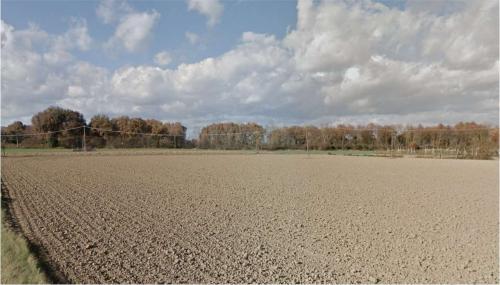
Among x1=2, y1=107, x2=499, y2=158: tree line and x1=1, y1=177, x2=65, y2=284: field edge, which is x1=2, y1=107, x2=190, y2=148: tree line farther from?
x1=1, y1=177, x2=65, y2=284: field edge

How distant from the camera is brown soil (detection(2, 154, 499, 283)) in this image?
346 centimetres

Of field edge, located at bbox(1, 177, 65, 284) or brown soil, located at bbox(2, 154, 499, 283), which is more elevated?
field edge, located at bbox(1, 177, 65, 284)

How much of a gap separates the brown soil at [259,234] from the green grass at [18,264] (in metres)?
0.21

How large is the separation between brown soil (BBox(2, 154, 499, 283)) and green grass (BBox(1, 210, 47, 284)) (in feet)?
0.68

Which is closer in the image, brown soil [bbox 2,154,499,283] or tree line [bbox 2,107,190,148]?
brown soil [bbox 2,154,499,283]

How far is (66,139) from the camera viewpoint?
35750 mm

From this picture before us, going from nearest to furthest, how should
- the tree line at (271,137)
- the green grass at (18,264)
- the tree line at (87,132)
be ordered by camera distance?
the green grass at (18,264) → the tree line at (271,137) → the tree line at (87,132)

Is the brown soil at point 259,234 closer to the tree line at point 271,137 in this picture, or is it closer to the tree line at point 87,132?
the tree line at point 271,137

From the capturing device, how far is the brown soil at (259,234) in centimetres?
346

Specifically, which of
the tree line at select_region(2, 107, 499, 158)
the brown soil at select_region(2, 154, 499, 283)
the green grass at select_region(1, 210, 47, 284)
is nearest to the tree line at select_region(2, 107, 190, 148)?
the tree line at select_region(2, 107, 499, 158)

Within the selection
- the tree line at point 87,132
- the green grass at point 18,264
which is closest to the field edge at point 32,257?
the green grass at point 18,264

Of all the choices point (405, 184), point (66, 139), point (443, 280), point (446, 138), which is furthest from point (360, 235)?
point (66, 139)

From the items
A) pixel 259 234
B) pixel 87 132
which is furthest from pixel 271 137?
pixel 259 234

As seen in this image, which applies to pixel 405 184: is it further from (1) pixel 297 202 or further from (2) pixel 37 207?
(2) pixel 37 207
